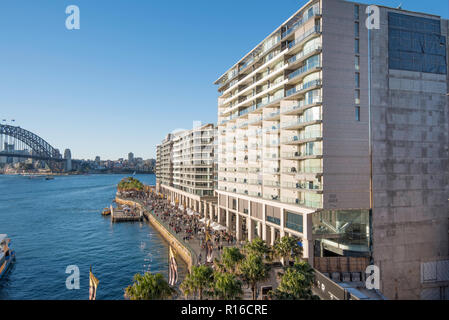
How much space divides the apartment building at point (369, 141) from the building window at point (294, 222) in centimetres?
16

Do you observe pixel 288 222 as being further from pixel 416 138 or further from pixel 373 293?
pixel 416 138

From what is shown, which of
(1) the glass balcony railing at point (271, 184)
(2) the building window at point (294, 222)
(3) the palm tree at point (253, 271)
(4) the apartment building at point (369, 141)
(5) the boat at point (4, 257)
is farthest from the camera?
→ (1) the glass balcony railing at point (271, 184)

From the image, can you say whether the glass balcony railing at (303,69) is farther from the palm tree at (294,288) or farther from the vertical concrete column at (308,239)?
the palm tree at (294,288)

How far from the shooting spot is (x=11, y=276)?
5344cm

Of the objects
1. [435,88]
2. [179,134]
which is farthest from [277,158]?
[179,134]

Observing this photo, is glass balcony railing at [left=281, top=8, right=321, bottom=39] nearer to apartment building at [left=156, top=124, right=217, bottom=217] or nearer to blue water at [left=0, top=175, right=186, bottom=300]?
apartment building at [left=156, top=124, right=217, bottom=217]

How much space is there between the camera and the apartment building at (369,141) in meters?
43.9

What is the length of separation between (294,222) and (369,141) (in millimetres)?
16891

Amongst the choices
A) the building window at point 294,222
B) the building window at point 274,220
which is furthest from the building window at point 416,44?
the building window at point 274,220

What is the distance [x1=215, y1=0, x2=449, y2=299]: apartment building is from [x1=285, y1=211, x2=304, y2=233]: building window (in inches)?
Result: 6.3

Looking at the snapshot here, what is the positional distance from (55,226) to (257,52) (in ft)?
265

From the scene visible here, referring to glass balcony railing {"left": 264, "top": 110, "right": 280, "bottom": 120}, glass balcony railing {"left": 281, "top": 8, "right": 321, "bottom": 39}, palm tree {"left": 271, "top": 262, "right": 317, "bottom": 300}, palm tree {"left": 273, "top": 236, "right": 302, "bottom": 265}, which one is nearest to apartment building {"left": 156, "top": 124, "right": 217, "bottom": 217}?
glass balcony railing {"left": 264, "top": 110, "right": 280, "bottom": 120}

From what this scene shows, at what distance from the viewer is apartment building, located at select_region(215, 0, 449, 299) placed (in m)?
43.9
